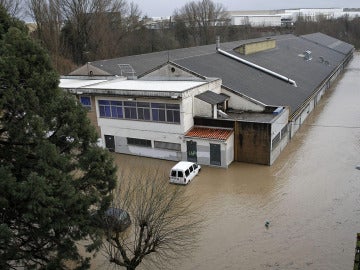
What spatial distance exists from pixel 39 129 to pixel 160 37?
62051mm

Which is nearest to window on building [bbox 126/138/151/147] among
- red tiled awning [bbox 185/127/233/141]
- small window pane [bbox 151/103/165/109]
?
small window pane [bbox 151/103/165/109]

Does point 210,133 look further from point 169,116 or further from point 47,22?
point 47,22

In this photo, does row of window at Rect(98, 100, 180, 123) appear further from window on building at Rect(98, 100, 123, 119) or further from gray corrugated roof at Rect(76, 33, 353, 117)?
gray corrugated roof at Rect(76, 33, 353, 117)

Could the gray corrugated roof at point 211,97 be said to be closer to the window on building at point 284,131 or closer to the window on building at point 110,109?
the window on building at point 284,131

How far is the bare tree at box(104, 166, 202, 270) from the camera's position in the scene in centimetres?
1016

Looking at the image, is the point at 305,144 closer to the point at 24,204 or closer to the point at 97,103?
the point at 97,103

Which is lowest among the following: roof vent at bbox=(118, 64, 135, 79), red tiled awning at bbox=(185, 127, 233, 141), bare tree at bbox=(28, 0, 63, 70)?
Answer: red tiled awning at bbox=(185, 127, 233, 141)

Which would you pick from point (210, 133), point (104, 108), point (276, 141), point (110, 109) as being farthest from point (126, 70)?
point (276, 141)

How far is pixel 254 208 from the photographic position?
1631 cm

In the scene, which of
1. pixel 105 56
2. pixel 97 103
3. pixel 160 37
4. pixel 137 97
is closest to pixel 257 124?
pixel 137 97

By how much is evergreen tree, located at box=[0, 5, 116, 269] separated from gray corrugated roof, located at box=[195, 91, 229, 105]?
12.5 meters

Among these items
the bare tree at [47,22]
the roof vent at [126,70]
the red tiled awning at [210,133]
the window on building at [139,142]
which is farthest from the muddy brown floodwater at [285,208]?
the bare tree at [47,22]

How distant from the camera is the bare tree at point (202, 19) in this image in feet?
268

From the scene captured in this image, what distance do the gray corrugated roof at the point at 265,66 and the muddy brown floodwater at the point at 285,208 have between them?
393 centimetres
